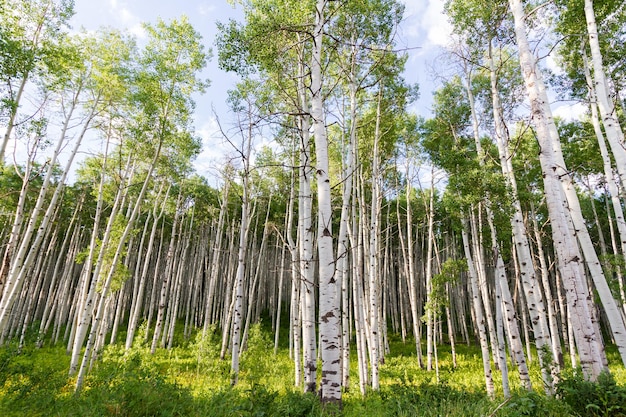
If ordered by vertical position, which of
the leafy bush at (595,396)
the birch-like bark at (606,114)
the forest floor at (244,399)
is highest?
the birch-like bark at (606,114)

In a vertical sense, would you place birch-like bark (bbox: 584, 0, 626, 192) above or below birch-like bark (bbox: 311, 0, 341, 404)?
above

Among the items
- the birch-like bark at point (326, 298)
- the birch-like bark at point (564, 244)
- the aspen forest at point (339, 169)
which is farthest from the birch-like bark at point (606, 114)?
the birch-like bark at point (326, 298)

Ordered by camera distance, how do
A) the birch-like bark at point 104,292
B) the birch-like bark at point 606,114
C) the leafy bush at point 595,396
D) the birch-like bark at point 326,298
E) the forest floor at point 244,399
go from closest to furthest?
1. the leafy bush at point 595,396
2. the forest floor at point 244,399
3. the birch-like bark at point 326,298
4. the birch-like bark at point 606,114
5. the birch-like bark at point 104,292

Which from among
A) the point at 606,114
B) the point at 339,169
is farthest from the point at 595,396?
the point at 339,169

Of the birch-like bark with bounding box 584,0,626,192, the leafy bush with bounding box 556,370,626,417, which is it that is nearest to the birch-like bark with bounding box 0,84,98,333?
the leafy bush with bounding box 556,370,626,417

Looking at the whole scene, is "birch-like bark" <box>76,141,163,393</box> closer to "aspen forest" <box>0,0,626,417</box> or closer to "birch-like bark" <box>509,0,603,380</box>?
"aspen forest" <box>0,0,626,417</box>

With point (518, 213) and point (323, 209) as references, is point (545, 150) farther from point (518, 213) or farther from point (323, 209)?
point (323, 209)

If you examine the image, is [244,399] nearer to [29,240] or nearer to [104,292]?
[104,292]

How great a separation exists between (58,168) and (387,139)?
57.0 ft

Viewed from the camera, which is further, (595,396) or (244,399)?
(244,399)

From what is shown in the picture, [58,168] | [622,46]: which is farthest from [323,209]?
[58,168]

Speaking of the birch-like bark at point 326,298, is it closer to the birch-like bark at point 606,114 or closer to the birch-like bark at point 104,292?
the birch-like bark at point 104,292

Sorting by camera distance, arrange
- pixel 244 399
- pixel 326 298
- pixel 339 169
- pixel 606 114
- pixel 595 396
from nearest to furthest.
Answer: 1. pixel 595 396
2. pixel 326 298
3. pixel 244 399
4. pixel 606 114
5. pixel 339 169

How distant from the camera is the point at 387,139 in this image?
12.6 metres
